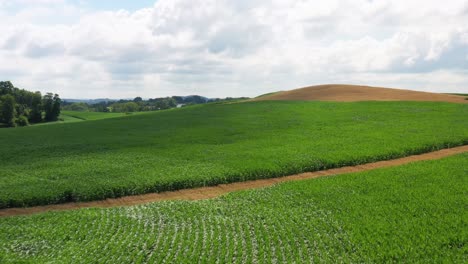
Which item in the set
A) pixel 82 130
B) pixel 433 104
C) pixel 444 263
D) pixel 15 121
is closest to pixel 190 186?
pixel 444 263

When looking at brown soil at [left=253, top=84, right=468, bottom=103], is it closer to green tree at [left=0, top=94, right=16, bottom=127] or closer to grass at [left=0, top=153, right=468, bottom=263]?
grass at [left=0, top=153, right=468, bottom=263]

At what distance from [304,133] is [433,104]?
27.8 metres

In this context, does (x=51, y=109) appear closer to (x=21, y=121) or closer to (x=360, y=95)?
(x=21, y=121)

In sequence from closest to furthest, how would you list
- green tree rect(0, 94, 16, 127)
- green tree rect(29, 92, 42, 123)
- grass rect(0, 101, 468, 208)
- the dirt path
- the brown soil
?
the dirt path < grass rect(0, 101, 468, 208) < the brown soil < green tree rect(0, 94, 16, 127) < green tree rect(29, 92, 42, 123)

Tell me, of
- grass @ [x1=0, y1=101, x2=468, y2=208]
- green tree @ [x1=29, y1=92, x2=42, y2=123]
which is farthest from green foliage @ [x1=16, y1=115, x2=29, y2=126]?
grass @ [x1=0, y1=101, x2=468, y2=208]

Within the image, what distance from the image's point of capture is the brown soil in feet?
207

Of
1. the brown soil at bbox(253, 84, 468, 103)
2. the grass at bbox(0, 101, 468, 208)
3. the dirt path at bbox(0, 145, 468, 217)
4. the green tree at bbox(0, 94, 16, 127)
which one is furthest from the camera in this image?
the green tree at bbox(0, 94, 16, 127)

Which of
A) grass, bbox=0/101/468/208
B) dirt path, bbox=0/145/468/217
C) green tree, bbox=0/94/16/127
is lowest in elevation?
dirt path, bbox=0/145/468/217

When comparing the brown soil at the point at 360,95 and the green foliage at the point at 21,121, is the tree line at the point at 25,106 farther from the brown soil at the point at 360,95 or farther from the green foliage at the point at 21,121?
the brown soil at the point at 360,95

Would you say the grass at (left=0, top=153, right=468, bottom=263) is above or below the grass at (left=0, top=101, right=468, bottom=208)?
below

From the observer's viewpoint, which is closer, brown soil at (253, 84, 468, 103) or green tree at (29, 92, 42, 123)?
brown soil at (253, 84, 468, 103)

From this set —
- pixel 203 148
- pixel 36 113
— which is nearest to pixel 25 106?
pixel 36 113

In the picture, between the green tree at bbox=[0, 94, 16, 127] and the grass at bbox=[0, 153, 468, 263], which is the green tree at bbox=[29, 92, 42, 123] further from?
the grass at bbox=[0, 153, 468, 263]

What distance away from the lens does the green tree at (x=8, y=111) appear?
99.7 meters
